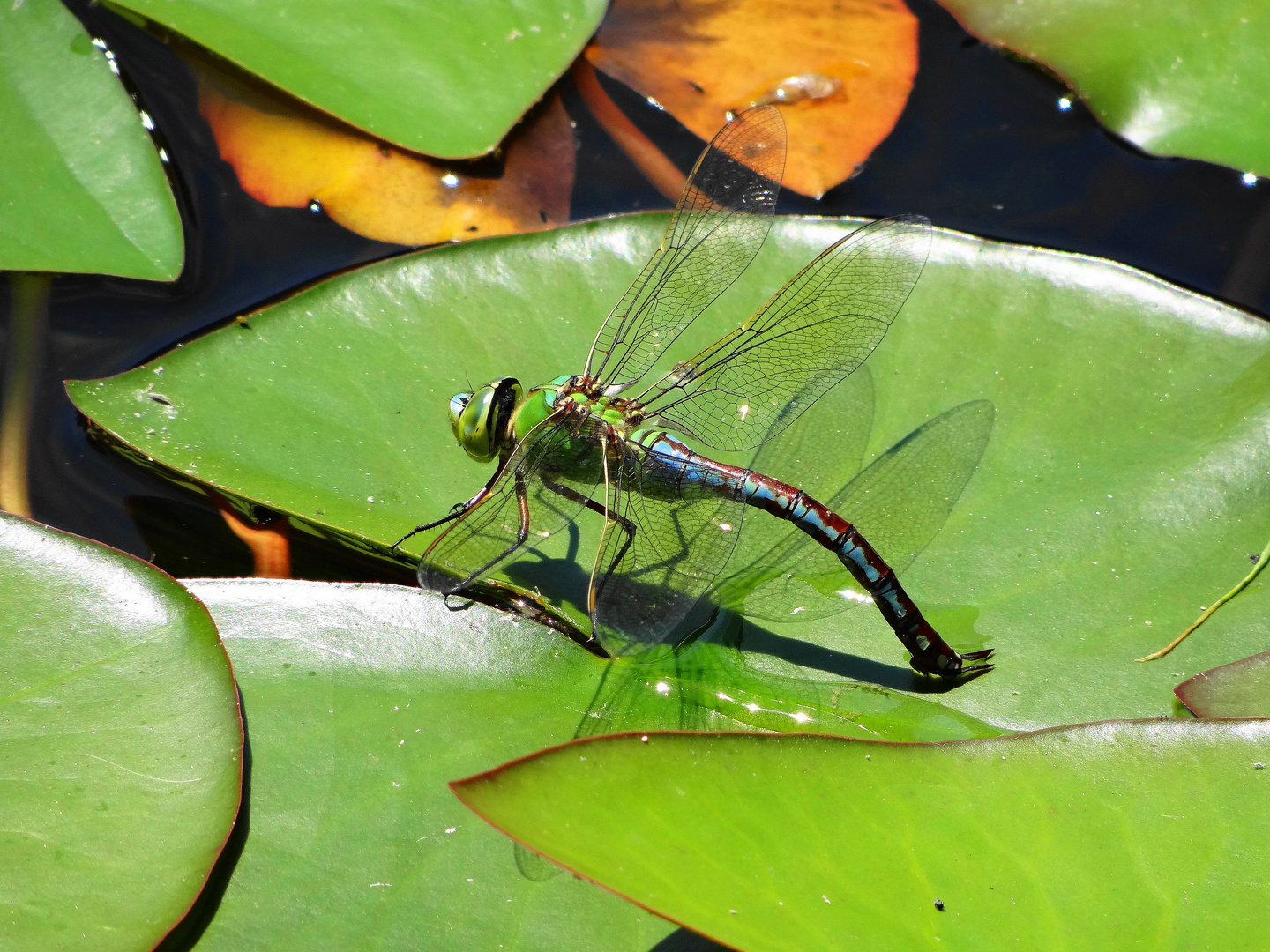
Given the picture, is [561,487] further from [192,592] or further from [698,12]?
[698,12]

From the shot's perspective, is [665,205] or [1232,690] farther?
[665,205]

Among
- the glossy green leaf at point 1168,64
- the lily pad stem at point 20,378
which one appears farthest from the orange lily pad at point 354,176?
the glossy green leaf at point 1168,64

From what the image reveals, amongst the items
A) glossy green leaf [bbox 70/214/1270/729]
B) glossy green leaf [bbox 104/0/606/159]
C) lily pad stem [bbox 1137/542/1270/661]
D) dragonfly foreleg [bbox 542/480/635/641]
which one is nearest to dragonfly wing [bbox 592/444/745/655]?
dragonfly foreleg [bbox 542/480/635/641]

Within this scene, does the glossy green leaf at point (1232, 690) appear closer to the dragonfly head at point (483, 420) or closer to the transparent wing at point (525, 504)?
the transparent wing at point (525, 504)

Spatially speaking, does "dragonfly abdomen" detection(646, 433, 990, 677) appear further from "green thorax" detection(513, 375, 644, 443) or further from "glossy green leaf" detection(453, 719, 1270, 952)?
"glossy green leaf" detection(453, 719, 1270, 952)

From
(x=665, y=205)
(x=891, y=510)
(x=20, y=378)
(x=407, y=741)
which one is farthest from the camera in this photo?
(x=665, y=205)

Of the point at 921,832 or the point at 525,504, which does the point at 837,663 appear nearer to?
the point at 921,832

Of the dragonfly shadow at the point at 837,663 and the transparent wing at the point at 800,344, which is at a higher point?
the transparent wing at the point at 800,344

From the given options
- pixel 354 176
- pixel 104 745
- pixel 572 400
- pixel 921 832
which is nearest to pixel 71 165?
pixel 354 176
